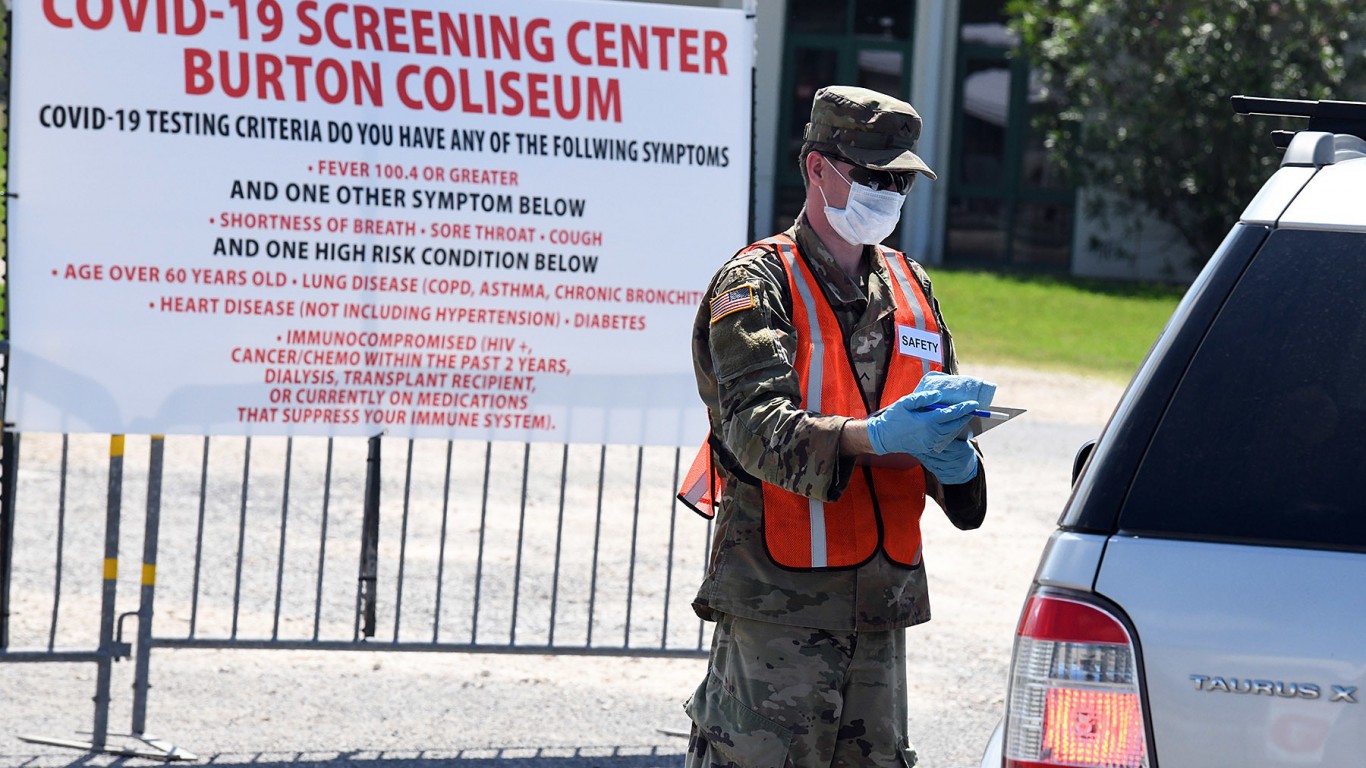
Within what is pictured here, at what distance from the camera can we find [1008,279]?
19984mm

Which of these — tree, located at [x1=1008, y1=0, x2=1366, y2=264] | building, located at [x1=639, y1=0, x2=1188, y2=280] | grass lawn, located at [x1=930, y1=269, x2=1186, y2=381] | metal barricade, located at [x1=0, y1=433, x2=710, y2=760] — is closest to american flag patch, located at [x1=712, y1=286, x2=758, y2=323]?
metal barricade, located at [x1=0, y1=433, x2=710, y2=760]

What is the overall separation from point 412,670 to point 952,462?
316 cm

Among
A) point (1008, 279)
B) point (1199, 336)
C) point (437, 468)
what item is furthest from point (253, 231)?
point (1008, 279)

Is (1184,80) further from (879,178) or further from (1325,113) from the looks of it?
(1325,113)

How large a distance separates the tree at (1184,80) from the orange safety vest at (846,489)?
16241 millimetres

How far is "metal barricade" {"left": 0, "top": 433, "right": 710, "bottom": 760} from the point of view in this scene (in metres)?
4.73

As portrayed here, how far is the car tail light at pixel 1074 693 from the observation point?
6.53 ft

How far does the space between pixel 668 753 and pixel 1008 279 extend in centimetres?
1607

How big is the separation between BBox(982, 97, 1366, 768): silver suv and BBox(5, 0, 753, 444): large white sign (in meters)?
2.73

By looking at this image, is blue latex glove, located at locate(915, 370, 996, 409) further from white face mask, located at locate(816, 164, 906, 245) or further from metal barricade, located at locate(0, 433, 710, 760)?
metal barricade, located at locate(0, 433, 710, 760)

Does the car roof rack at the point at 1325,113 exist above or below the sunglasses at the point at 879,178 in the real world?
above

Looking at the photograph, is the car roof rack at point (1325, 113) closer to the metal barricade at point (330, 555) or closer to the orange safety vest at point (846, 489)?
the orange safety vest at point (846, 489)

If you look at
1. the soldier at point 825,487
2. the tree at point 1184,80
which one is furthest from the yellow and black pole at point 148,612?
the tree at point 1184,80

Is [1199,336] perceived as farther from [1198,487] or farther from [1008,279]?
[1008,279]
